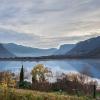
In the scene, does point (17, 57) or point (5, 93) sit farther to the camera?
point (17, 57)

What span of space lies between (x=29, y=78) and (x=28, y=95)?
7.72 metres

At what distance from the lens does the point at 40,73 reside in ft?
52.2

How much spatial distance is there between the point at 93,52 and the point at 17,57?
3492 mm

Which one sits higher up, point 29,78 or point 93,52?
point 93,52

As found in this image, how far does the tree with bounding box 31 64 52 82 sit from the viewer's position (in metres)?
15.8

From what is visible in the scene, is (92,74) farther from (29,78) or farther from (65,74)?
(29,78)

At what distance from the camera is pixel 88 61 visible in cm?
1903

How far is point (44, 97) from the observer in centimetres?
840

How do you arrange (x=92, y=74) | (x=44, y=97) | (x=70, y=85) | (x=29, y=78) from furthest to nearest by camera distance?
(x=92, y=74), (x=29, y=78), (x=70, y=85), (x=44, y=97)

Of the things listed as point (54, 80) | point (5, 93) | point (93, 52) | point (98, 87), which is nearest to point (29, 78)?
point (54, 80)

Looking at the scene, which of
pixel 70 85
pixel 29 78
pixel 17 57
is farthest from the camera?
pixel 17 57

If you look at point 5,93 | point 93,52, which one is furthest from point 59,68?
point 5,93

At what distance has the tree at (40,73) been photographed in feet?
51.9

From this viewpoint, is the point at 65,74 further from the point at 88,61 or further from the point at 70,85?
the point at 88,61
